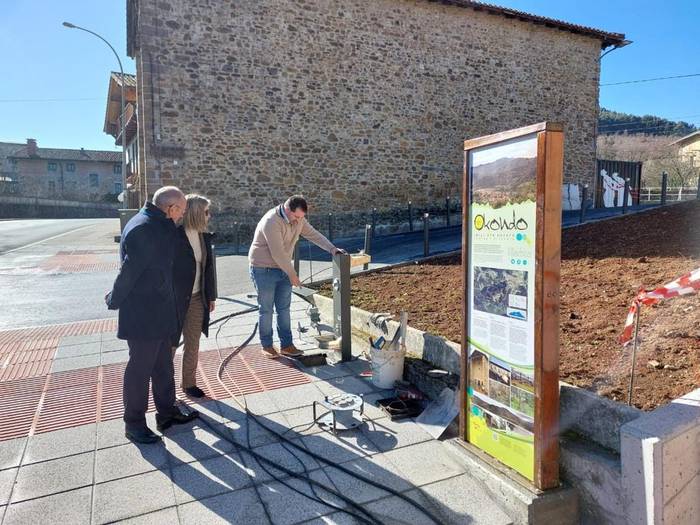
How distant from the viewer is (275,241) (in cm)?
463

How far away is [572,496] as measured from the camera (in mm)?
2543

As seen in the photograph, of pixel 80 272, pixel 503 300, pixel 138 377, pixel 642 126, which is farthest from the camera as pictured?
pixel 642 126

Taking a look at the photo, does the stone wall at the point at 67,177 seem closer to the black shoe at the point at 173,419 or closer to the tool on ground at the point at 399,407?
the black shoe at the point at 173,419

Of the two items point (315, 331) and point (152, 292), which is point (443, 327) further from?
point (152, 292)

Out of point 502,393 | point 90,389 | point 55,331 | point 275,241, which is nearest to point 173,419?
point 90,389

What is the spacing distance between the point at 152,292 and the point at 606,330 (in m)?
3.45

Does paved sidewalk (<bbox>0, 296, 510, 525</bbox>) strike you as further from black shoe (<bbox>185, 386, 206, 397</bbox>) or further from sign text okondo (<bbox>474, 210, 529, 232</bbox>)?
sign text okondo (<bbox>474, 210, 529, 232</bbox>)

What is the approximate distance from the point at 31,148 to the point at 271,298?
70704 mm

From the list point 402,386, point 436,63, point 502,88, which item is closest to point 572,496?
point 402,386

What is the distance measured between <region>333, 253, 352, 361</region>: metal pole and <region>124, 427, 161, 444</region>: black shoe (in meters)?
2.00

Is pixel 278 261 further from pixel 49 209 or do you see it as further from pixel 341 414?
pixel 49 209

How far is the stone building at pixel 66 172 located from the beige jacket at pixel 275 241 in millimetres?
61375

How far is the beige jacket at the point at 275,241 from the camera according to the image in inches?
183

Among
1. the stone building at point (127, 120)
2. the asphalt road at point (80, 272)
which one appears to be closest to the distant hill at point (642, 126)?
the stone building at point (127, 120)
